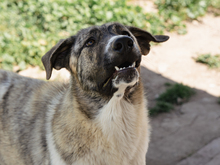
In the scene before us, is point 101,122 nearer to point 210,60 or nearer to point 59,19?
point 210,60

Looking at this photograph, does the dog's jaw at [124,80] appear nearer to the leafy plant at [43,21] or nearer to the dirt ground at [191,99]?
Answer: the dirt ground at [191,99]

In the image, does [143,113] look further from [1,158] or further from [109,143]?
[1,158]

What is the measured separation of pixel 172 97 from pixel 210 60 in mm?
1507

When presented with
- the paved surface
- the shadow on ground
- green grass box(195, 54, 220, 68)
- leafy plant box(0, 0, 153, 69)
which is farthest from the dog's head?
green grass box(195, 54, 220, 68)

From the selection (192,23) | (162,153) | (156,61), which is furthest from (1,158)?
(192,23)

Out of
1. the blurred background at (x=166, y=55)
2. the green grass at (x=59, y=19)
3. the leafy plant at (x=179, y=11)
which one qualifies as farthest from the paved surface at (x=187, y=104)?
the green grass at (x=59, y=19)

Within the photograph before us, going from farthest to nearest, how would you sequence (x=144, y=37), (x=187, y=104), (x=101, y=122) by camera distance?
1. (x=187, y=104)
2. (x=144, y=37)
3. (x=101, y=122)

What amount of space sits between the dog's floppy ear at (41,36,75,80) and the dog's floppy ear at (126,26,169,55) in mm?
693

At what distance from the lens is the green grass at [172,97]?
4.55 metres

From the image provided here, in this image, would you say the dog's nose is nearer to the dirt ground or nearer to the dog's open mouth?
the dog's open mouth

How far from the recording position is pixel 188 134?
4.00 m

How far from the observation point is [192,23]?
7.27m

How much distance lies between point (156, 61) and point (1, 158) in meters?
3.98

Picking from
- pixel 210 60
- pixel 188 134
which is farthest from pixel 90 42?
pixel 210 60
